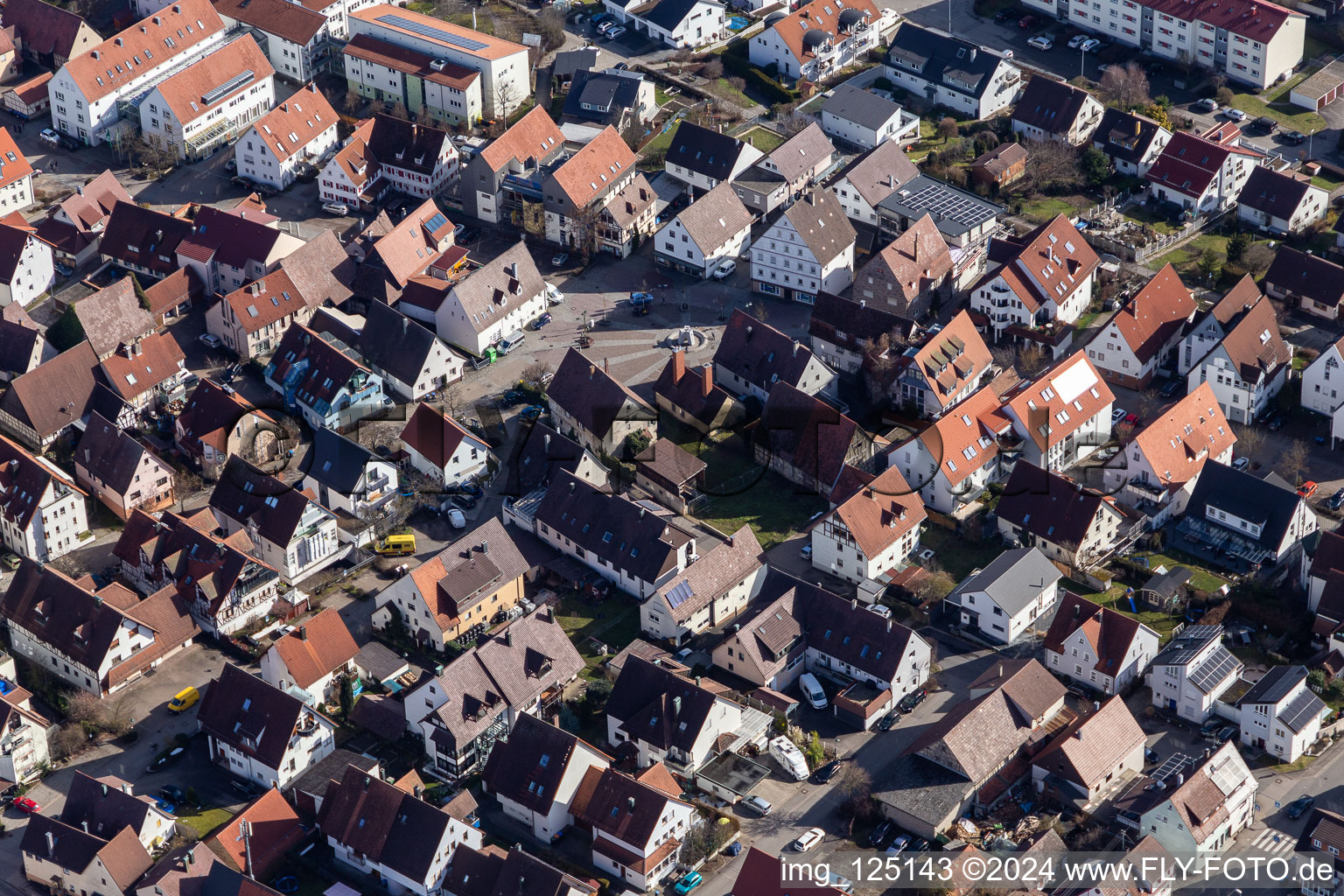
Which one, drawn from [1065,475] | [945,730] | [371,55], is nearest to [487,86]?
[371,55]

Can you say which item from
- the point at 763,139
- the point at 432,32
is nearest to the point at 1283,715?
the point at 763,139

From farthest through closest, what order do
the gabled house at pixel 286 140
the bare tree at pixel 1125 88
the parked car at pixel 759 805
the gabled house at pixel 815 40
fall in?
the gabled house at pixel 815 40 < the bare tree at pixel 1125 88 < the gabled house at pixel 286 140 < the parked car at pixel 759 805

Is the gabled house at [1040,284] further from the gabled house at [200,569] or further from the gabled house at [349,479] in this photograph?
the gabled house at [200,569]

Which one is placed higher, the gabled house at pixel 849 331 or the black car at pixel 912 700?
the gabled house at pixel 849 331

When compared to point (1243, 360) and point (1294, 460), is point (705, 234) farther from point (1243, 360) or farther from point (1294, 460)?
point (1294, 460)

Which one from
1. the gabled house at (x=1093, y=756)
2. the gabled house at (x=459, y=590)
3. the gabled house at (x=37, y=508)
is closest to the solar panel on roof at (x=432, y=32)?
the gabled house at (x=37, y=508)

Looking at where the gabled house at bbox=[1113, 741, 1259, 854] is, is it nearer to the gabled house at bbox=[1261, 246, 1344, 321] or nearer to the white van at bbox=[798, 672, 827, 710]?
the white van at bbox=[798, 672, 827, 710]

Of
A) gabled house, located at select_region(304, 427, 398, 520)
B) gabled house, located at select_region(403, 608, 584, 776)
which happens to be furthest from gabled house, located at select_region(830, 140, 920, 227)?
gabled house, located at select_region(403, 608, 584, 776)
